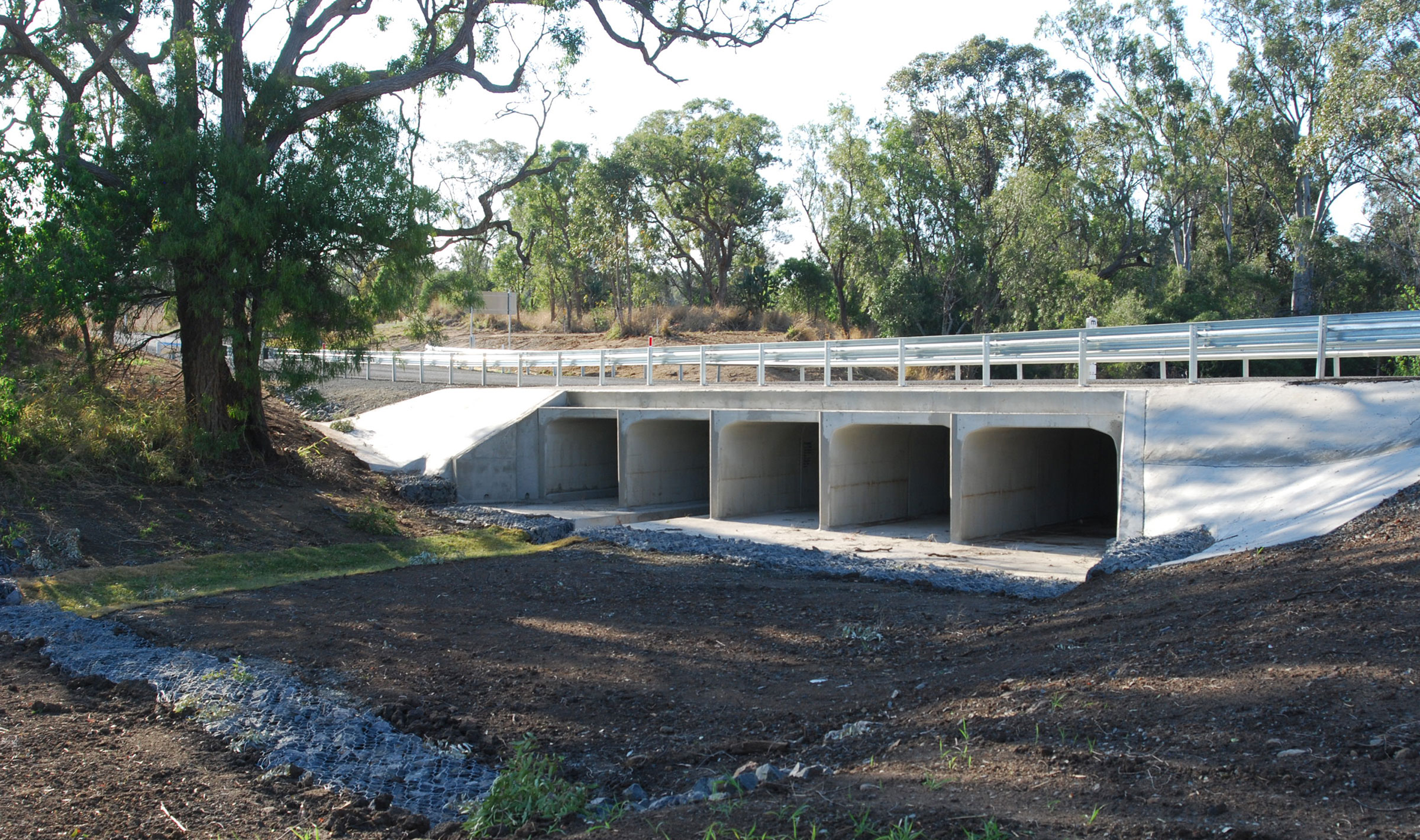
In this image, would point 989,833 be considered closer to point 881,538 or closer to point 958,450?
point 958,450

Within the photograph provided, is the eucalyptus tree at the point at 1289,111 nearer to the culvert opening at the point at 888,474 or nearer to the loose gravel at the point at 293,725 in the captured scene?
the culvert opening at the point at 888,474

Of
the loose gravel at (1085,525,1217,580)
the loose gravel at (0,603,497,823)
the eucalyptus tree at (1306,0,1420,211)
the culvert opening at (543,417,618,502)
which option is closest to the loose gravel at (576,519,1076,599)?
the loose gravel at (1085,525,1217,580)

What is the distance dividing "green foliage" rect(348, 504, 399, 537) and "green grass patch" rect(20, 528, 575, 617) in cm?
53

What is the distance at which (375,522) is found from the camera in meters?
17.8

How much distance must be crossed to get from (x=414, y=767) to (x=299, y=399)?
1435cm

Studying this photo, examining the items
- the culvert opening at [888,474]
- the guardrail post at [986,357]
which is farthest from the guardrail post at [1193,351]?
the culvert opening at [888,474]

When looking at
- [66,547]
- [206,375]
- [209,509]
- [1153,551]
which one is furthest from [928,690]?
[206,375]

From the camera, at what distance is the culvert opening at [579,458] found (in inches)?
966

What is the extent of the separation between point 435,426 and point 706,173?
839 inches

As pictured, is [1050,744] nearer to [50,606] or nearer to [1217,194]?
[50,606]

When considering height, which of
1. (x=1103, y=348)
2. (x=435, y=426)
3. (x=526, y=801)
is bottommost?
(x=526, y=801)

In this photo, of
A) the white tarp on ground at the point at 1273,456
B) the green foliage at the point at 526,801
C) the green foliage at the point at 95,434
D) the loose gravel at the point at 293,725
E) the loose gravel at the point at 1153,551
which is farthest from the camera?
the green foliage at the point at 95,434

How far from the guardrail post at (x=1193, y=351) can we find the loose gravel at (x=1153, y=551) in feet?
11.7

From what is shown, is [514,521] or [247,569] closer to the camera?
[247,569]
